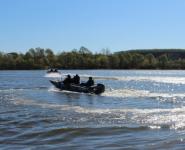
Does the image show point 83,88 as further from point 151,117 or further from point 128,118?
point 128,118

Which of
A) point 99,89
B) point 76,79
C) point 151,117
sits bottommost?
point 151,117

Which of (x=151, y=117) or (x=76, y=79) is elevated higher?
(x=76, y=79)

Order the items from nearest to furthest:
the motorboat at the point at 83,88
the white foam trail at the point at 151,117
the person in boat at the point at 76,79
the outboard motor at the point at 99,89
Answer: the white foam trail at the point at 151,117 < the outboard motor at the point at 99,89 < the motorboat at the point at 83,88 < the person in boat at the point at 76,79

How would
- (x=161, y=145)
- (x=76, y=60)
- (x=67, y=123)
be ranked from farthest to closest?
(x=76, y=60), (x=67, y=123), (x=161, y=145)

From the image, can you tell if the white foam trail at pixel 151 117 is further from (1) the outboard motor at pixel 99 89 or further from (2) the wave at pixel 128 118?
(1) the outboard motor at pixel 99 89

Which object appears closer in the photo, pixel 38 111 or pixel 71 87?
pixel 38 111

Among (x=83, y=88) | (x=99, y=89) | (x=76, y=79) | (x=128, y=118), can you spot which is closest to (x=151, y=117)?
(x=128, y=118)

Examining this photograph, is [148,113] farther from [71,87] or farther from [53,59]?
[53,59]

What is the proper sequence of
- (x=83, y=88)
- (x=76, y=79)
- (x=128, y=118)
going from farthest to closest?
(x=76, y=79)
(x=83, y=88)
(x=128, y=118)

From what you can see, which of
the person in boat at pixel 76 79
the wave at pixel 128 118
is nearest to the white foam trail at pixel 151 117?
the wave at pixel 128 118

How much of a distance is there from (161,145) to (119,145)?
1.38 meters

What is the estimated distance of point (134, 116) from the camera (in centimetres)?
2461

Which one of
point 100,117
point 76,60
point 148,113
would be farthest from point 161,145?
point 76,60

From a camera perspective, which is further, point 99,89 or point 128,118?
point 99,89
